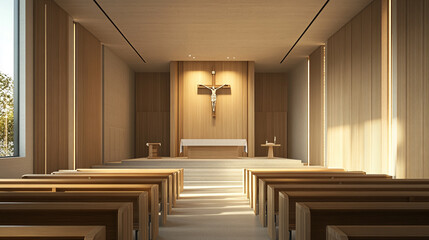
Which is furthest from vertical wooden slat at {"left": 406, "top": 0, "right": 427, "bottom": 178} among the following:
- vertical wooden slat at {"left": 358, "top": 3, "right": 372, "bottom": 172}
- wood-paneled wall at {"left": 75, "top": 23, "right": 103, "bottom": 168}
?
wood-paneled wall at {"left": 75, "top": 23, "right": 103, "bottom": 168}

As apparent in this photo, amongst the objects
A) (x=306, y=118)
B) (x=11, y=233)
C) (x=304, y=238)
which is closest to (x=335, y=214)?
(x=304, y=238)

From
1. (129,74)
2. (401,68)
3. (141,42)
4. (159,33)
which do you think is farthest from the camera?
(129,74)

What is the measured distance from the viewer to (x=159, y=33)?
11.0 m

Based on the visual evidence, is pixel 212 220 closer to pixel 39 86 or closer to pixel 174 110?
pixel 39 86

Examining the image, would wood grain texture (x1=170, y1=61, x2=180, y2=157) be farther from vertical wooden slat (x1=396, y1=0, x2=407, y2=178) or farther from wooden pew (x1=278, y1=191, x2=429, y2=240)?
wooden pew (x1=278, y1=191, x2=429, y2=240)

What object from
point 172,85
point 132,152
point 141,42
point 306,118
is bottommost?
point 132,152

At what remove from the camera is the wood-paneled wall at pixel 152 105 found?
56.1ft

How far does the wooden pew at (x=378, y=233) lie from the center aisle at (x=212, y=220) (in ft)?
7.63

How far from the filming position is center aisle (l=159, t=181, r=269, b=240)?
3916 mm

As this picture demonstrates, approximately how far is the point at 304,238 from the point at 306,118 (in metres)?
12.5

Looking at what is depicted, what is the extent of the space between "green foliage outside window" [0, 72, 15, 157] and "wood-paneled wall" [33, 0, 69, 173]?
53 cm

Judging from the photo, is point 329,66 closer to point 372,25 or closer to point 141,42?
point 372,25

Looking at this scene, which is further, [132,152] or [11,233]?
[132,152]

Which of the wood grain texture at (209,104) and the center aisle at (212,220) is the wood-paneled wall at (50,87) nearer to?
the center aisle at (212,220)
